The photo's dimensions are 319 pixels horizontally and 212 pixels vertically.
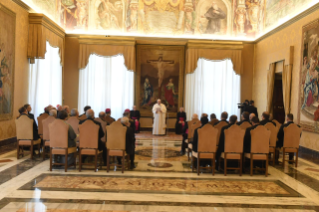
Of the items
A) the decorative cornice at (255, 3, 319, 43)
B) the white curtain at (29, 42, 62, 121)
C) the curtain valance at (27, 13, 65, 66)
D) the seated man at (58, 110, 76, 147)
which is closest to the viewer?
the seated man at (58, 110, 76, 147)

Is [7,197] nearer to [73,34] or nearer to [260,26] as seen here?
[73,34]

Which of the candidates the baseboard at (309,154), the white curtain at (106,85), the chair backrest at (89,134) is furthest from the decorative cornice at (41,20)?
the baseboard at (309,154)

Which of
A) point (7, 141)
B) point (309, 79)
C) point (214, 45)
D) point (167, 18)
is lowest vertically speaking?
point (7, 141)

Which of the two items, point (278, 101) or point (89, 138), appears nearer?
point (89, 138)

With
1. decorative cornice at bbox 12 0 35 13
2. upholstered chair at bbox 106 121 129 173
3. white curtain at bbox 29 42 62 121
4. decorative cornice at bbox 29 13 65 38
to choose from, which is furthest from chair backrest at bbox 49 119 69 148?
decorative cornice at bbox 29 13 65 38

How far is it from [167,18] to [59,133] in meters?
10.0

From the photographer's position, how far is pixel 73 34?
14.6m

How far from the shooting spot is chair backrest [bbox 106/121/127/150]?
6543 millimetres

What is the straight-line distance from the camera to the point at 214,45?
1457 centimetres

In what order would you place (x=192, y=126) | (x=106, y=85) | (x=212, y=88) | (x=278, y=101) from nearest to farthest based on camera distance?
(x=192, y=126) → (x=278, y=101) → (x=106, y=85) → (x=212, y=88)

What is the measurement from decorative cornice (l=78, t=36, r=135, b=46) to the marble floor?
7951mm

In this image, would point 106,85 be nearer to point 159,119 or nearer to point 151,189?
point 159,119

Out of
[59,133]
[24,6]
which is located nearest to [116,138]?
[59,133]

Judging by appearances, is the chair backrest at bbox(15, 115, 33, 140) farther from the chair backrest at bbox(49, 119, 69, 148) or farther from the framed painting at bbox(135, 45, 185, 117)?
the framed painting at bbox(135, 45, 185, 117)
